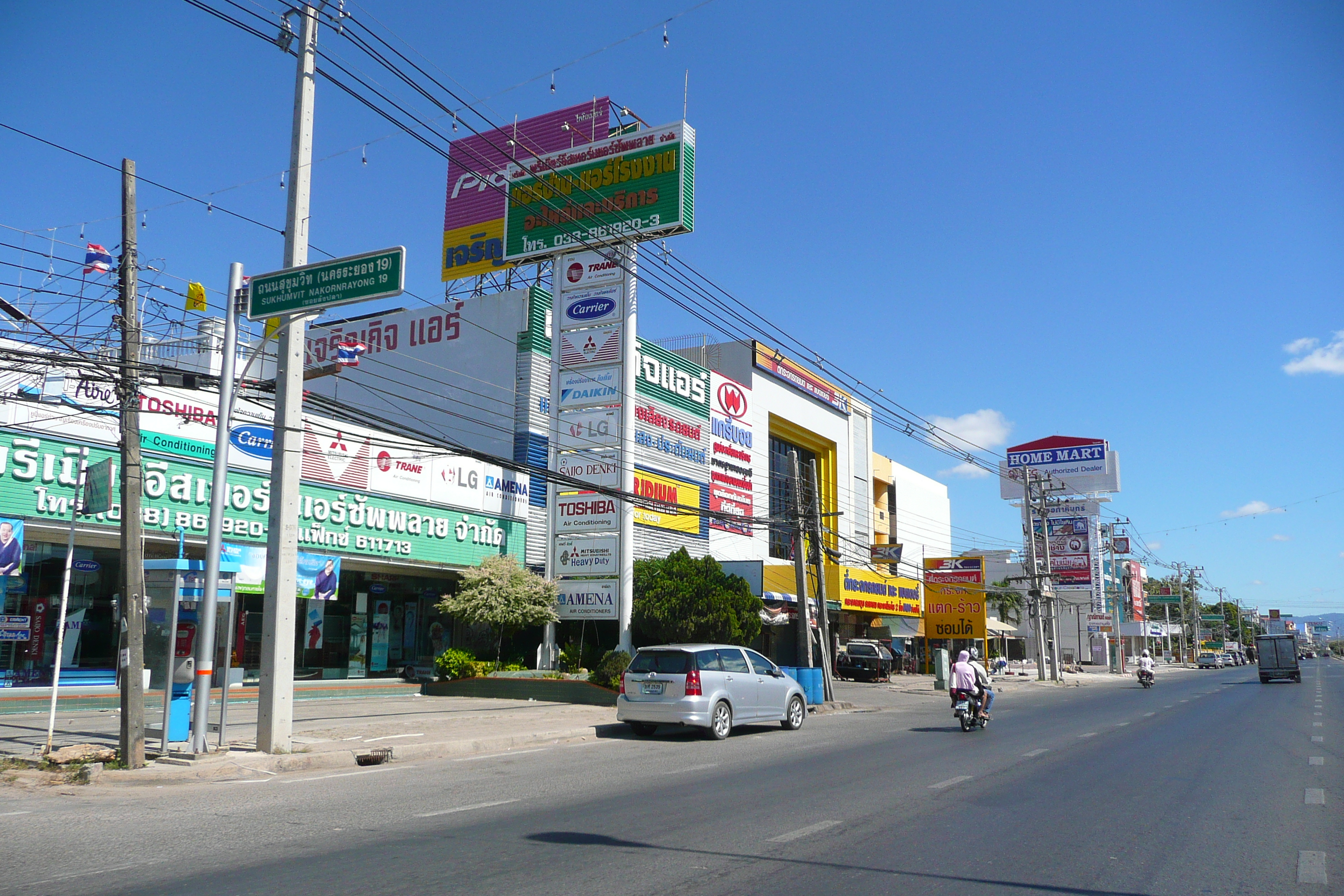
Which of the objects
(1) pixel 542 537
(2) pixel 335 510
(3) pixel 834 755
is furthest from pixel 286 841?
(1) pixel 542 537

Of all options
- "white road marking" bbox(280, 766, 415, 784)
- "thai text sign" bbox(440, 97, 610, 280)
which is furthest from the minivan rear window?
"thai text sign" bbox(440, 97, 610, 280)

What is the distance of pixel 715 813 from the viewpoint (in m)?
9.63

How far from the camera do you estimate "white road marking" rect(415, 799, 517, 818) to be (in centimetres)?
952

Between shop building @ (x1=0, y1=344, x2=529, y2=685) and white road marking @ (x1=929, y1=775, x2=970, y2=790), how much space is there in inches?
378

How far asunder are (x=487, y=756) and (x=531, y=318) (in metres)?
19.8

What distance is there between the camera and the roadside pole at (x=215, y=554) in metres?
12.7

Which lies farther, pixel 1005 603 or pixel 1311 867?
pixel 1005 603

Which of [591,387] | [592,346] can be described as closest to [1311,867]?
[591,387]

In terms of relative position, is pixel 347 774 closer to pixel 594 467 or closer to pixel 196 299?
pixel 196 299

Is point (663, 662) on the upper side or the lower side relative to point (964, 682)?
A: upper

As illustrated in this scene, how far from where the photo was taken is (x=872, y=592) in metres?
46.8

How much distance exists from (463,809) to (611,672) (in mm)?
14708

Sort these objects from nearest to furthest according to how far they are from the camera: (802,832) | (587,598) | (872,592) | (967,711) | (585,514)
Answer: (802,832)
(967,711)
(587,598)
(585,514)
(872,592)

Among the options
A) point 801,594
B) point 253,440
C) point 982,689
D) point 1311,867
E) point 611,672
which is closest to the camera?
point 1311,867
